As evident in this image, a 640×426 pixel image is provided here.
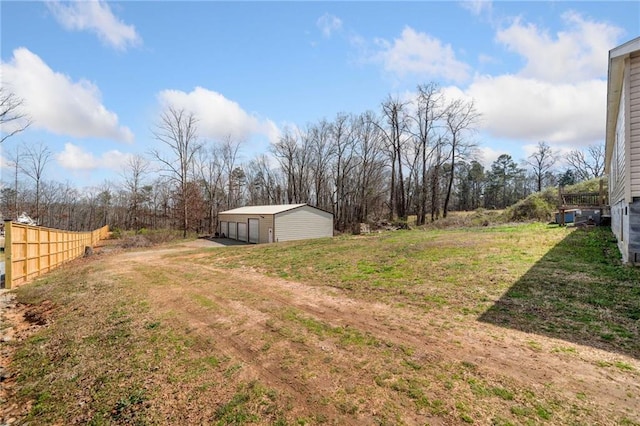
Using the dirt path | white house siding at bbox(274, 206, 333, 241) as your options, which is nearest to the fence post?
the dirt path

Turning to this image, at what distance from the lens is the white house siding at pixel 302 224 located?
Result: 22.2 metres

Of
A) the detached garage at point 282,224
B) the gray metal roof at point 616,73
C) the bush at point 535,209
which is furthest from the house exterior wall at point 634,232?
Answer: the detached garage at point 282,224

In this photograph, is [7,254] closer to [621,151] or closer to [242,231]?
[242,231]

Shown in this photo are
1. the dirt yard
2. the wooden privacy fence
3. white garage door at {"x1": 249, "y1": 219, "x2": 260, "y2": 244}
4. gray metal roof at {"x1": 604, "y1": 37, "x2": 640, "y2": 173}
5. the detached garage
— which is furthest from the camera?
white garage door at {"x1": 249, "y1": 219, "x2": 260, "y2": 244}

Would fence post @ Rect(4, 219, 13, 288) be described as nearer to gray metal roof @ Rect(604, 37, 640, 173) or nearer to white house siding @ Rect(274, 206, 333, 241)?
white house siding @ Rect(274, 206, 333, 241)

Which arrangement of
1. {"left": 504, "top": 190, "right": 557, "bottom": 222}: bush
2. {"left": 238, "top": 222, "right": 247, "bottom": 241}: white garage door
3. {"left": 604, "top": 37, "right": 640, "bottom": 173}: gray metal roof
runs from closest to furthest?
{"left": 604, "top": 37, "right": 640, "bottom": 173}: gray metal roof
{"left": 504, "top": 190, "right": 557, "bottom": 222}: bush
{"left": 238, "top": 222, "right": 247, "bottom": 241}: white garage door

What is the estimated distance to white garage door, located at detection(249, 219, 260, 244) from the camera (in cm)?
2334

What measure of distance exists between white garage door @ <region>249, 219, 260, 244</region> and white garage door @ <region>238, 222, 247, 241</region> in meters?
1.00

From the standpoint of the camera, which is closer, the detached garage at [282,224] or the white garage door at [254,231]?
the detached garage at [282,224]

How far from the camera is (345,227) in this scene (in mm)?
34281

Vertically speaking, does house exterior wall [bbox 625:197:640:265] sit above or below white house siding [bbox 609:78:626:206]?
below

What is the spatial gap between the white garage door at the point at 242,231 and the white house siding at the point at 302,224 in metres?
4.46

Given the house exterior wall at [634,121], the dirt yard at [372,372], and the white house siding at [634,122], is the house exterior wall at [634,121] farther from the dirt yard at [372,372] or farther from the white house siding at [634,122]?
the dirt yard at [372,372]

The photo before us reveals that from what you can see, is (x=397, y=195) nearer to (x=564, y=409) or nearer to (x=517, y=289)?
(x=517, y=289)
